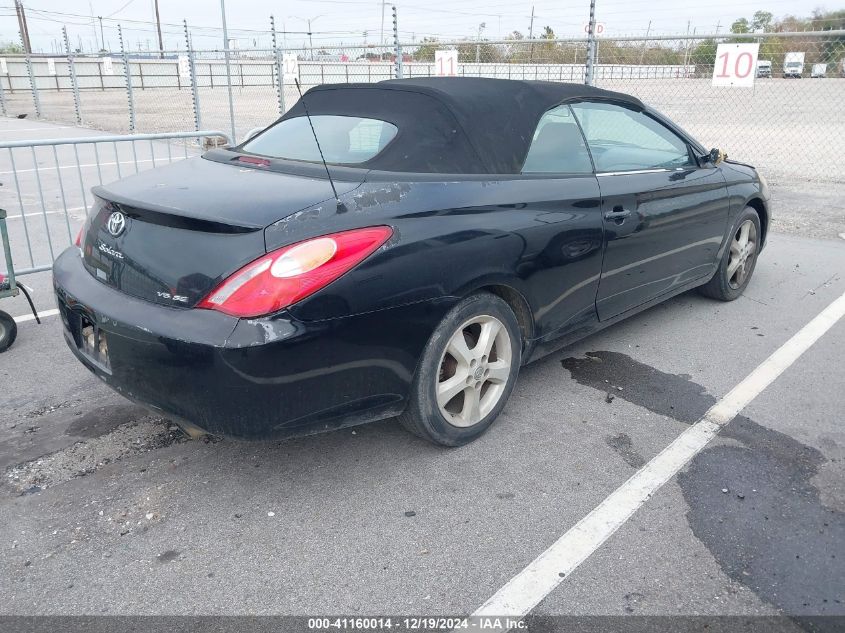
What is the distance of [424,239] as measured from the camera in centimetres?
278

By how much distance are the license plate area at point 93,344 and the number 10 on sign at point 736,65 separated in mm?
8339

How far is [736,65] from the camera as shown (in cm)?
894

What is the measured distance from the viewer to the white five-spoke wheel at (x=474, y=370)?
305 centimetres

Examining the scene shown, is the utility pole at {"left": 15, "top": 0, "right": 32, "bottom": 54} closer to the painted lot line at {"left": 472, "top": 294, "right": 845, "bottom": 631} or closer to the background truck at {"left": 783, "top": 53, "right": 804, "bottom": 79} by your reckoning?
the background truck at {"left": 783, "top": 53, "right": 804, "bottom": 79}

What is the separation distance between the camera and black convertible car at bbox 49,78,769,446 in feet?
8.18

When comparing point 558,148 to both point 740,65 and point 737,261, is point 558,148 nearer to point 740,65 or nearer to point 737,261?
point 737,261

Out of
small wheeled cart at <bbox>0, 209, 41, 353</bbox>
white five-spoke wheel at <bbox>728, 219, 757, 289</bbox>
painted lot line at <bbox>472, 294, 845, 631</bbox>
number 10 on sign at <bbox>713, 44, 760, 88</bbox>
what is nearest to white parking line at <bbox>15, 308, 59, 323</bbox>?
small wheeled cart at <bbox>0, 209, 41, 353</bbox>

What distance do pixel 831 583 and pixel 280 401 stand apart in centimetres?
198

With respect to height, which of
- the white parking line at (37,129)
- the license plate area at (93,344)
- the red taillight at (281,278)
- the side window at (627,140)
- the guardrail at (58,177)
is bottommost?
the white parking line at (37,129)

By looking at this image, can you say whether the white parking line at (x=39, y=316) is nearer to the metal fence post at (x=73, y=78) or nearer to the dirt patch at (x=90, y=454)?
the dirt patch at (x=90, y=454)

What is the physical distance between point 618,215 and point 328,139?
155 cm

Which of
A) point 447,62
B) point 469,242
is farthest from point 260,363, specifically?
point 447,62

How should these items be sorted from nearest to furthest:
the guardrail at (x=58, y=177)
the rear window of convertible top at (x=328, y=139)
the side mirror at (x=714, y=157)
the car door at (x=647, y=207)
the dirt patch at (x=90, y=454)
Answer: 1. the dirt patch at (x=90, y=454)
2. the rear window of convertible top at (x=328, y=139)
3. the car door at (x=647, y=207)
4. the side mirror at (x=714, y=157)
5. the guardrail at (x=58, y=177)

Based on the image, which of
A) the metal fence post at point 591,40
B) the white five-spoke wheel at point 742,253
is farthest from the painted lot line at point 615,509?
the metal fence post at point 591,40
